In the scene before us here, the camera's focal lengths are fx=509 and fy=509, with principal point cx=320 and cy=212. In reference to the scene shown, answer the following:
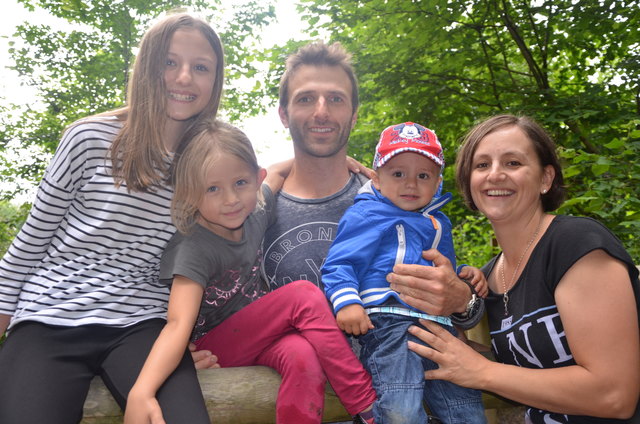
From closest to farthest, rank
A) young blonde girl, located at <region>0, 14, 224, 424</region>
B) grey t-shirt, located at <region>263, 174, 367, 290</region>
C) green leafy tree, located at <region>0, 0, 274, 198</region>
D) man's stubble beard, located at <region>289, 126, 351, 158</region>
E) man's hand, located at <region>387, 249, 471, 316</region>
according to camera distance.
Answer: young blonde girl, located at <region>0, 14, 224, 424</region> < man's hand, located at <region>387, 249, 471, 316</region> < grey t-shirt, located at <region>263, 174, 367, 290</region> < man's stubble beard, located at <region>289, 126, 351, 158</region> < green leafy tree, located at <region>0, 0, 274, 198</region>

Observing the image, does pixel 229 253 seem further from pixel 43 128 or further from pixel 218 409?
pixel 43 128

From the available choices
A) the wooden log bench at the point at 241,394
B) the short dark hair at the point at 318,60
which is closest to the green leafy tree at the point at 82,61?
the short dark hair at the point at 318,60

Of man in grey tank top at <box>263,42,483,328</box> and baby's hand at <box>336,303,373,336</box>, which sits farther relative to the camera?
man in grey tank top at <box>263,42,483,328</box>

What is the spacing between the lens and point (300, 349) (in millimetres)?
2154

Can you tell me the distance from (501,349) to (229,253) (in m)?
1.33

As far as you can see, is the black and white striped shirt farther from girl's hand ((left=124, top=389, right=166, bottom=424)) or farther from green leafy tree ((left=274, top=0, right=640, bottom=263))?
green leafy tree ((left=274, top=0, right=640, bottom=263))

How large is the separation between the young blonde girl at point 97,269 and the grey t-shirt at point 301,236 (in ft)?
2.39

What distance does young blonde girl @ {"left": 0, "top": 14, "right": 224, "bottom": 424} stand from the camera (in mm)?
2000

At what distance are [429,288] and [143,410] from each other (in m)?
1.27

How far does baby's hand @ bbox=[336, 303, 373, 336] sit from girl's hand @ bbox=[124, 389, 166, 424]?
0.79 metres

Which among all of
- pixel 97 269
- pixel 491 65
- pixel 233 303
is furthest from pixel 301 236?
pixel 491 65

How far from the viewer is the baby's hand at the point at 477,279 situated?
250cm

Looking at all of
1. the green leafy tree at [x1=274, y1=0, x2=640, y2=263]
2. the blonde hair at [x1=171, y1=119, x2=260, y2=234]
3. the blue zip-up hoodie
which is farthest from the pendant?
the green leafy tree at [x1=274, y1=0, x2=640, y2=263]

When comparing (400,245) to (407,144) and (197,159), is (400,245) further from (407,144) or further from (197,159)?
(197,159)
